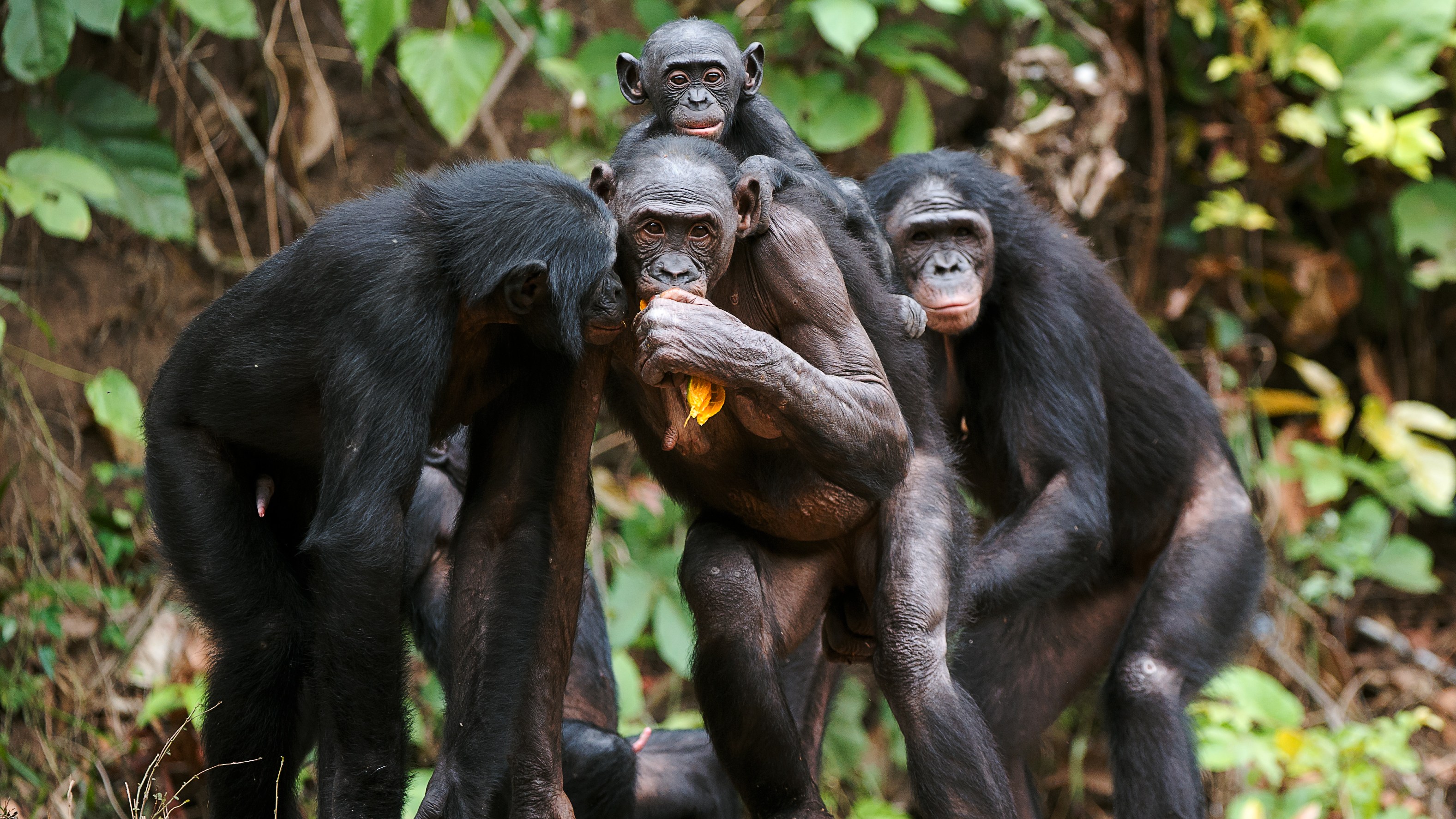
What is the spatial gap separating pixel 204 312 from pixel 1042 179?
4.33 metres

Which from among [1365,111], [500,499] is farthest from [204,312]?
[1365,111]

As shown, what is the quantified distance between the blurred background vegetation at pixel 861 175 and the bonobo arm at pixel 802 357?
2.29 meters

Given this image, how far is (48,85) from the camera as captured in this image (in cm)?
625

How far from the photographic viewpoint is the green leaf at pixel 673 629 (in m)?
5.86

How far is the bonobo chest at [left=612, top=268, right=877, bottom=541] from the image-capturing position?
387cm

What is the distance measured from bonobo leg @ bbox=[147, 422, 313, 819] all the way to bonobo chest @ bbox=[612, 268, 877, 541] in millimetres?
1143

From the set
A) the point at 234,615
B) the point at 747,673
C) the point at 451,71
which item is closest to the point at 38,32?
the point at 451,71

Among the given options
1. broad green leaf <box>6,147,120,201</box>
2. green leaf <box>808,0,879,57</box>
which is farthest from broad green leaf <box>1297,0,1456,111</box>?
broad green leaf <box>6,147,120,201</box>

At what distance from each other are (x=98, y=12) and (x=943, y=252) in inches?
136

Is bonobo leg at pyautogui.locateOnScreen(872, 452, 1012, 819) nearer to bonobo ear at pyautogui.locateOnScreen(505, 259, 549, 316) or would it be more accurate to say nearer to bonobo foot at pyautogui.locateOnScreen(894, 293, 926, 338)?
bonobo foot at pyautogui.locateOnScreen(894, 293, 926, 338)

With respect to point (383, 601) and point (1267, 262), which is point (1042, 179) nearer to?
point (1267, 262)

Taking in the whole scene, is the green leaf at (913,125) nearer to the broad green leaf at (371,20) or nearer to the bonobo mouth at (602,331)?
the broad green leaf at (371,20)

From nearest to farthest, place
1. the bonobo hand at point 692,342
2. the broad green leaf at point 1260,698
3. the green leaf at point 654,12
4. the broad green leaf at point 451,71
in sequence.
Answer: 1. the bonobo hand at point 692,342
2. the broad green leaf at point 451,71
3. the broad green leaf at point 1260,698
4. the green leaf at point 654,12

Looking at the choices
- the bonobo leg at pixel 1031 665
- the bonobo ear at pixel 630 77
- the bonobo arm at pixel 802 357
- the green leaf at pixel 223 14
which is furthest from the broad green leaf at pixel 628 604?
the green leaf at pixel 223 14
